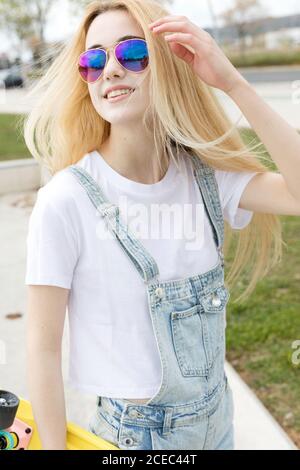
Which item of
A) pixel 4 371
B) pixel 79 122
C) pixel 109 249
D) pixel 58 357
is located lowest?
pixel 4 371

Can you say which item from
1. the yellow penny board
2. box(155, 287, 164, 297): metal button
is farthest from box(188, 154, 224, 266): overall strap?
the yellow penny board

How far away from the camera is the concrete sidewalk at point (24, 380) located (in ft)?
8.48

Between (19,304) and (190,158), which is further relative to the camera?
(19,304)

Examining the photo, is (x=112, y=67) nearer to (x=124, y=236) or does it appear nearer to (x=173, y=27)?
(x=173, y=27)

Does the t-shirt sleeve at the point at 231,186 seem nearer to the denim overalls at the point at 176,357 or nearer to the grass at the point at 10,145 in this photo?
the denim overalls at the point at 176,357

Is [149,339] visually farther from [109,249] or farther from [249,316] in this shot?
[249,316]

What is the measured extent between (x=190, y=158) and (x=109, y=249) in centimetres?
36

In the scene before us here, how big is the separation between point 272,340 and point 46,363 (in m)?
2.31

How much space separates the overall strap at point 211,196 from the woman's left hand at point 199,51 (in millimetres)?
239

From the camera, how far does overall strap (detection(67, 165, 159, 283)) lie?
4.24 ft

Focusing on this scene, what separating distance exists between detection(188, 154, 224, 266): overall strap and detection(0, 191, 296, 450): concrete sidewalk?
53.3 inches

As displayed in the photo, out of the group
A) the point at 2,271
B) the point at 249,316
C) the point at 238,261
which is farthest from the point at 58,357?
the point at 2,271

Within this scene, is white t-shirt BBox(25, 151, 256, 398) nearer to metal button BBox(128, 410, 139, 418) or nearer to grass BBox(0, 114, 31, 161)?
metal button BBox(128, 410, 139, 418)
